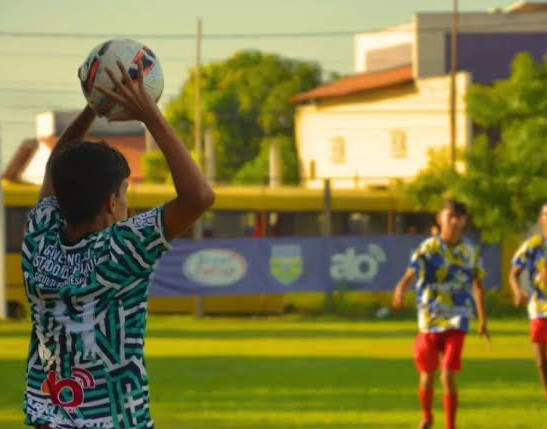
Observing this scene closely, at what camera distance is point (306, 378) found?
24219 millimetres

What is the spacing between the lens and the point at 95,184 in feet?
20.6

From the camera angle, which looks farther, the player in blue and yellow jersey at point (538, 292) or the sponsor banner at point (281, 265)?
the sponsor banner at point (281, 265)

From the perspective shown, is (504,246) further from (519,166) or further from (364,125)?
(364,125)

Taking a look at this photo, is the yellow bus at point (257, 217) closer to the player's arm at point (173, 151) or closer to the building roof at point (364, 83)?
the building roof at point (364, 83)

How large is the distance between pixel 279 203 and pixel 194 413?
92.7ft

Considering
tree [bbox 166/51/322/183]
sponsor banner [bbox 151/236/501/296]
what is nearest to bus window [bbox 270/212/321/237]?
sponsor banner [bbox 151/236/501/296]

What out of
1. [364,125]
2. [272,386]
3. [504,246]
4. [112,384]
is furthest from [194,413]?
[364,125]

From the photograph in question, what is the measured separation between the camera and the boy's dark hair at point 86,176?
6270mm

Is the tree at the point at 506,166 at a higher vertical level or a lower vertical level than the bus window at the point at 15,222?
higher

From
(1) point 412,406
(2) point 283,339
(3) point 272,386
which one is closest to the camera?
(1) point 412,406

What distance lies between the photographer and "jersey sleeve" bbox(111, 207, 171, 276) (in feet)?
20.8

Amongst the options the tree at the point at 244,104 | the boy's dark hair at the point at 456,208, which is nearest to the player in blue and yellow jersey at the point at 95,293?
the boy's dark hair at the point at 456,208

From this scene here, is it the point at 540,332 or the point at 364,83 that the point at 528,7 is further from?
the point at 540,332

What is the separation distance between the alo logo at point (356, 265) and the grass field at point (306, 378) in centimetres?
344
